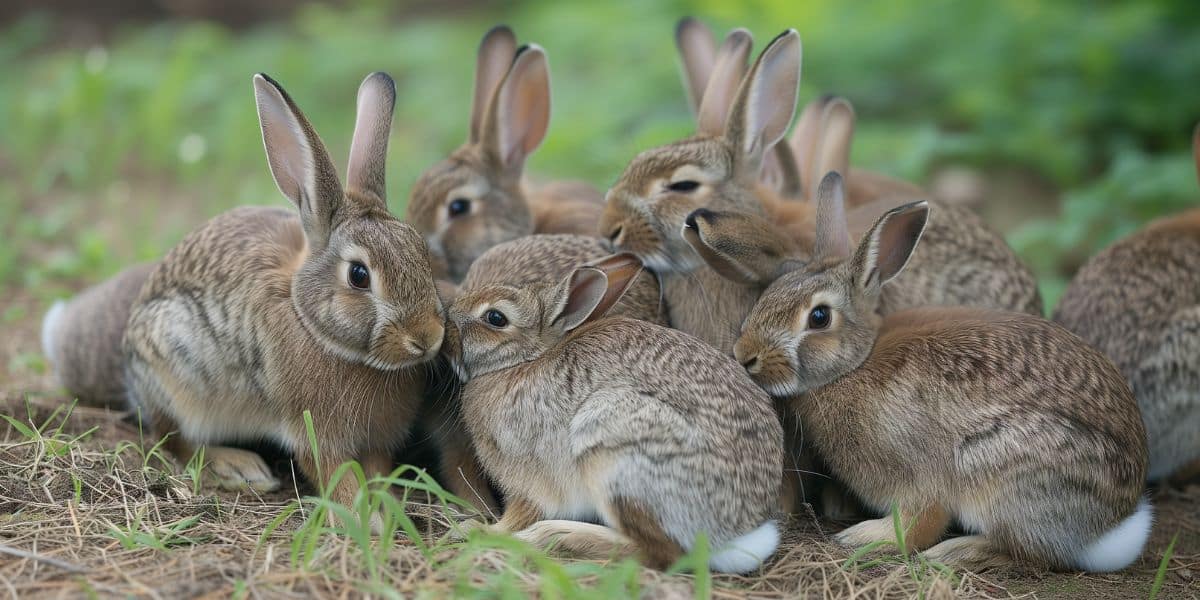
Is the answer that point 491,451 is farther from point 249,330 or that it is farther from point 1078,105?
point 1078,105

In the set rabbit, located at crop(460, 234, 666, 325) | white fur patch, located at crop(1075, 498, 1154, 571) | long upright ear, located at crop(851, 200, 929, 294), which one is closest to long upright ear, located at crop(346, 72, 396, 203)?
rabbit, located at crop(460, 234, 666, 325)

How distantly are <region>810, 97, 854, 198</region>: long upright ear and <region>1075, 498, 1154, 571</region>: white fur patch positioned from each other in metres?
2.28

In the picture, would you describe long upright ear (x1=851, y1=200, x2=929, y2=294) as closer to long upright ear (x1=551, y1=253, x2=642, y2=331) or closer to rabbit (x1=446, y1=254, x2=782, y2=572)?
rabbit (x1=446, y1=254, x2=782, y2=572)

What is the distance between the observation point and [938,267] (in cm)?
513

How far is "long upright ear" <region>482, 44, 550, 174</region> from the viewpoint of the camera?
5.53 m

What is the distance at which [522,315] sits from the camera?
14.0ft

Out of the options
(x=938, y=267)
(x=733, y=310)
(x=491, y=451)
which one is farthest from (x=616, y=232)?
(x=938, y=267)

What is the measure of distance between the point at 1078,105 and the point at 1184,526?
452cm

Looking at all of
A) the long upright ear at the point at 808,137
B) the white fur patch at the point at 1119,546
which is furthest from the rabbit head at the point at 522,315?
the long upright ear at the point at 808,137

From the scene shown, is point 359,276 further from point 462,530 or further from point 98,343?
point 98,343

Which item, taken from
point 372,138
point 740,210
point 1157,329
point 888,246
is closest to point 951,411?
point 888,246

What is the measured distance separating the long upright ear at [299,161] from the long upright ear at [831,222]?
179 cm

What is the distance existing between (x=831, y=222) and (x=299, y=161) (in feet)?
6.49

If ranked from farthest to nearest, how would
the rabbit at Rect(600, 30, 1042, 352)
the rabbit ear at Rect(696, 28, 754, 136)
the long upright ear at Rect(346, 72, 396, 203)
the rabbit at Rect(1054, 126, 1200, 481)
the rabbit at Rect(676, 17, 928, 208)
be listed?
1. the rabbit at Rect(676, 17, 928, 208)
2. the rabbit ear at Rect(696, 28, 754, 136)
3. the rabbit at Rect(1054, 126, 1200, 481)
4. the rabbit at Rect(600, 30, 1042, 352)
5. the long upright ear at Rect(346, 72, 396, 203)
